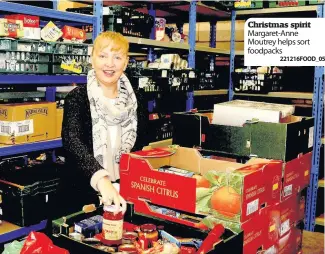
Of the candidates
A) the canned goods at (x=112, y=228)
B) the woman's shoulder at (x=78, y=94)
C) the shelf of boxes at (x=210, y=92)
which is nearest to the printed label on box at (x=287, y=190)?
the canned goods at (x=112, y=228)

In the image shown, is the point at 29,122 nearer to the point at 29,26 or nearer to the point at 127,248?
the point at 29,26

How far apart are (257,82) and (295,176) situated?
7.56ft

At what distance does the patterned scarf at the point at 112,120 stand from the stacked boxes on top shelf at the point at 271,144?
0.88ft

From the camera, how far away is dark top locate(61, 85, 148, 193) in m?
→ 1.76

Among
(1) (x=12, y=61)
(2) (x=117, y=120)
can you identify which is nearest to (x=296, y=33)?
(2) (x=117, y=120)

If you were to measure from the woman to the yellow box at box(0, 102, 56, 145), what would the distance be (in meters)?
0.55

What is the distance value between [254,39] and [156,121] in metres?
1.05

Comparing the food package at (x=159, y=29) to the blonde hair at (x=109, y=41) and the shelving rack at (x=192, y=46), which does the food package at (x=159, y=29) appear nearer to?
the shelving rack at (x=192, y=46)

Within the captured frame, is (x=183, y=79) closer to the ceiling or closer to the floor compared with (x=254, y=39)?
closer to the floor

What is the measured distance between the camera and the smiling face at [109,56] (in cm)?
183

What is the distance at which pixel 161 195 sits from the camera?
4.83ft

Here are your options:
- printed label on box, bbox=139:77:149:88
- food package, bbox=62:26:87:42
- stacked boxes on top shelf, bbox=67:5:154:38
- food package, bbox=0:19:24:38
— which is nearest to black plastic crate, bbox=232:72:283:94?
stacked boxes on top shelf, bbox=67:5:154:38

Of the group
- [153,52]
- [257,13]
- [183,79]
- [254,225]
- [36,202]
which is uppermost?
[257,13]

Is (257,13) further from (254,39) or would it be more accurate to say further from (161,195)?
(161,195)
